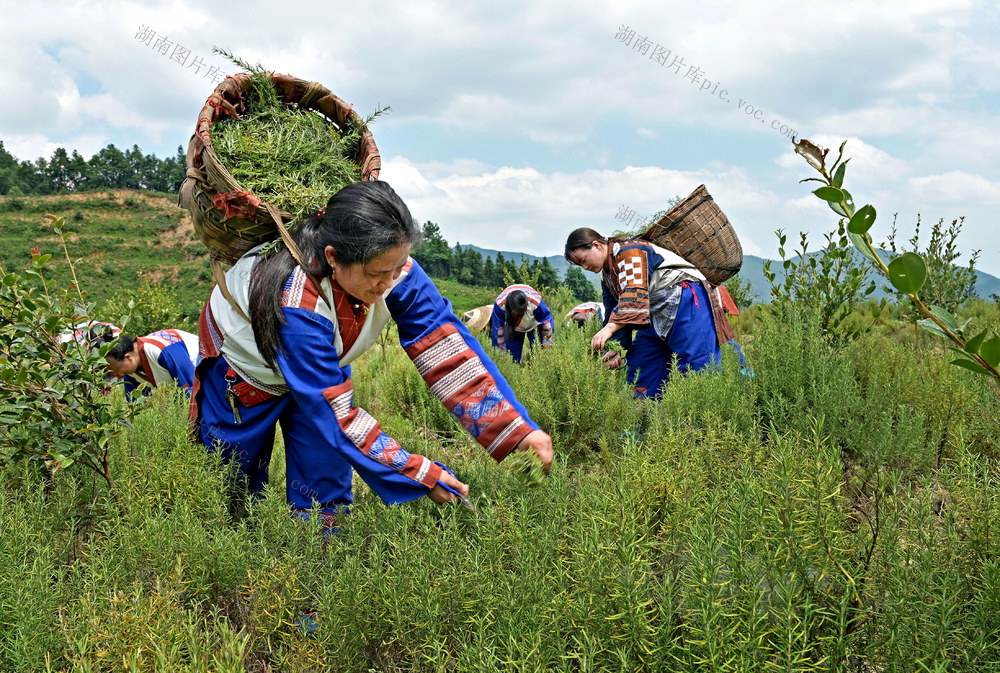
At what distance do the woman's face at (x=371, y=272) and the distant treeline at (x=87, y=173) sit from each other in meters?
108

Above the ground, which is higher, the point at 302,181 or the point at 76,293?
the point at 302,181

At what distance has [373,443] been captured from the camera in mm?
2168

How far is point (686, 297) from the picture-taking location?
14.3 ft

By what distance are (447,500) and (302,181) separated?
140cm

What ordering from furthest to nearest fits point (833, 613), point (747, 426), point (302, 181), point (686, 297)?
point (686, 297) → point (747, 426) → point (302, 181) → point (833, 613)

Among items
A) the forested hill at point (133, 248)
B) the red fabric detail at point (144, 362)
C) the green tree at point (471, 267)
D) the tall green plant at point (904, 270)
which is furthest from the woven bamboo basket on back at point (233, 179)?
the green tree at point (471, 267)

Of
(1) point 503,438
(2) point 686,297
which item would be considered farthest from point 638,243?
(1) point 503,438

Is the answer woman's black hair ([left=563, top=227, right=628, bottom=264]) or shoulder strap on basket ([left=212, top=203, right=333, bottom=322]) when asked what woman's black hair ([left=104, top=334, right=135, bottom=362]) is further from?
woman's black hair ([left=563, top=227, right=628, bottom=264])

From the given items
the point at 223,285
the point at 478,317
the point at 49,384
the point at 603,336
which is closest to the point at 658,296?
the point at 603,336

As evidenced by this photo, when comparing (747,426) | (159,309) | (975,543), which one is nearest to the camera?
(975,543)

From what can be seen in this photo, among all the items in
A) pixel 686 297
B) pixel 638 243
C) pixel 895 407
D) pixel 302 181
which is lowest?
pixel 895 407

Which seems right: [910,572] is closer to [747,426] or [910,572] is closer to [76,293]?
[747,426]

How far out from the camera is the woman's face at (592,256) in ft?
15.0

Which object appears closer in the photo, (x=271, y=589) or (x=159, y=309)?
(x=271, y=589)
